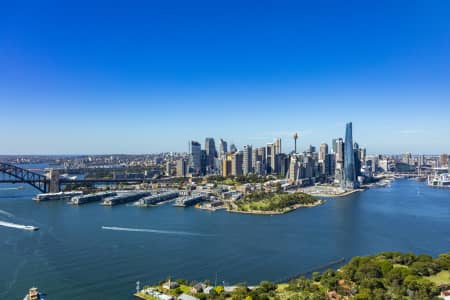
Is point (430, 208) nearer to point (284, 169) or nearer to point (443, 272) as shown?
point (443, 272)

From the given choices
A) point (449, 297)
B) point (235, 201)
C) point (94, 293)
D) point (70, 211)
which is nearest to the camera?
point (449, 297)

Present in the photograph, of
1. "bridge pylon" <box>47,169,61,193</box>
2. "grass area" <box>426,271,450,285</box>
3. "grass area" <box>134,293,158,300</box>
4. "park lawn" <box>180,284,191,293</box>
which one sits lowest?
"grass area" <box>134,293,158,300</box>

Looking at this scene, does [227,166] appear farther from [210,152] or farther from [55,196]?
[55,196]

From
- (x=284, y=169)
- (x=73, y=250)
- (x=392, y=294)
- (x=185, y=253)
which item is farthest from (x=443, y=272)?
(x=284, y=169)

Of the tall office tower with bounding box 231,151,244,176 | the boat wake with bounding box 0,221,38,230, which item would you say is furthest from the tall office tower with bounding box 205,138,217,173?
the boat wake with bounding box 0,221,38,230

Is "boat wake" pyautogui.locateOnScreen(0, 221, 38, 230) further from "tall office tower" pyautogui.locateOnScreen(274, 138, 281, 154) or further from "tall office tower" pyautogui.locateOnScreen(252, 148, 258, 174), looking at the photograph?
"tall office tower" pyautogui.locateOnScreen(274, 138, 281, 154)

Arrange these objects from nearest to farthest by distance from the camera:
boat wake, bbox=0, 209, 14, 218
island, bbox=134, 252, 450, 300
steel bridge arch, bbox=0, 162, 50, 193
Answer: island, bbox=134, 252, 450, 300
boat wake, bbox=0, 209, 14, 218
steel bridge arch, bbox=0, 162, 50, 193
